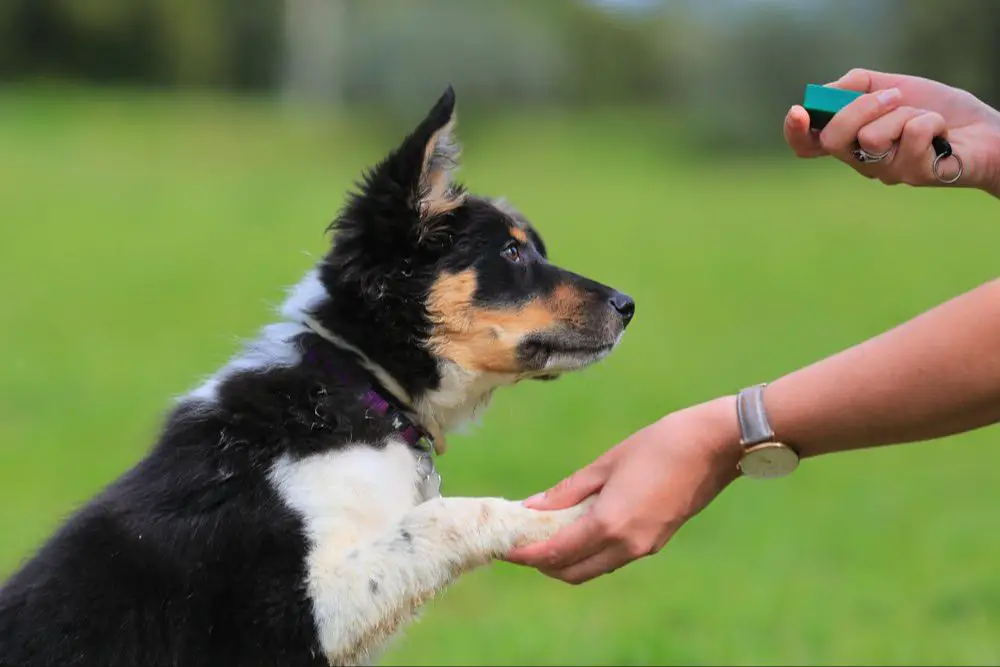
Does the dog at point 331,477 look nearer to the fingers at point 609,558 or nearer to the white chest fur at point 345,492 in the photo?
the white chest fur at point 345,492

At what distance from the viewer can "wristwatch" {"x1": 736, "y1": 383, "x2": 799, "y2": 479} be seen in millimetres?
3217

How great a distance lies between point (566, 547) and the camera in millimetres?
3348

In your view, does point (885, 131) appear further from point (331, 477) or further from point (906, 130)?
point (331, 477)

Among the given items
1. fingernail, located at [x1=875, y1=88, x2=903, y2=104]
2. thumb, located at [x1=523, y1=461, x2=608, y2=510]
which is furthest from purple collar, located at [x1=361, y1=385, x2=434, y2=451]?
fingernail, located at [x1=875, y1=88, x2=903, y2=104]

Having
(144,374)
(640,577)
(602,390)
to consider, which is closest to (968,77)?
(602,390)

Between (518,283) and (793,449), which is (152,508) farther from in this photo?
(793,449)

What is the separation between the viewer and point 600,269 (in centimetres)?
1678

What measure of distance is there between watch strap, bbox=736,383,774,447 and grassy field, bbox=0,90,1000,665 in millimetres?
1937

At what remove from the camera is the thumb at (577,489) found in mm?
3473

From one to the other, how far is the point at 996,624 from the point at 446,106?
4034 millimetres

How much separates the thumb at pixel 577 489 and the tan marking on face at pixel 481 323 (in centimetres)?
51

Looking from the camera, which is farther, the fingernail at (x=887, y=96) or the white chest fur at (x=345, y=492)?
the white chest fur at (x=345, y=492)

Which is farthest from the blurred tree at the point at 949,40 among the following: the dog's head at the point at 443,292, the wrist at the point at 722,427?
the wrist at the point at 722,427

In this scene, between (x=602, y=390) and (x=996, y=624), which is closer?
(x=996, y=624)
